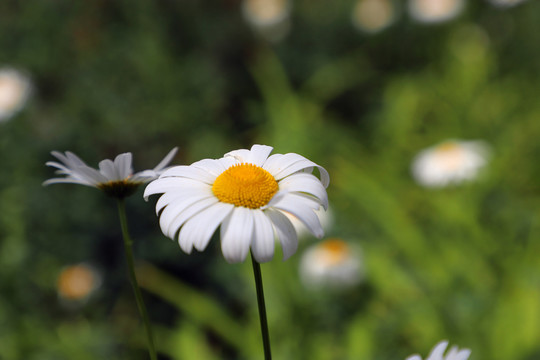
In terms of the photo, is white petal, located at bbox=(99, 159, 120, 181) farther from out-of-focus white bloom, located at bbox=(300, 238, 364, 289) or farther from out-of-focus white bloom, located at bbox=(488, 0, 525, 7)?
out-of-focus white bloom, located at bbox=(488, 0, 525, 7)

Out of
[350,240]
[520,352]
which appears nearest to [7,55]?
[350,240]

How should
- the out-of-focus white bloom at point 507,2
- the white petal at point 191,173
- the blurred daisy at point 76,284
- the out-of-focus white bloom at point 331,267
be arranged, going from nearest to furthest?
the white petal at point 191,173 < the out-of-focus white bloom at point 331,267 < the blurred daisy at point 76,284 < the out-of-focus white bloom at point 507,2

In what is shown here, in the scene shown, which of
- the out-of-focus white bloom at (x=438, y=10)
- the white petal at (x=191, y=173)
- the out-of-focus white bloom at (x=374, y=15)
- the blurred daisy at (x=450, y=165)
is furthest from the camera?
the out-of-focus white bloom at (x=374, y=15)

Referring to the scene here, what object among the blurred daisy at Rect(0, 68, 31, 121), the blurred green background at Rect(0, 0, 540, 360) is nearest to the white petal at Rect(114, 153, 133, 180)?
the blurred green background at Rect(0, 0, 540, 360)

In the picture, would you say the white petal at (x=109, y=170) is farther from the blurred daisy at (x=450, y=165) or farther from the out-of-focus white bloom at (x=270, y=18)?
the out-of-focus white bloom at (x=270, y=18)

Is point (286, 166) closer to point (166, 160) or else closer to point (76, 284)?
point (166, 160)

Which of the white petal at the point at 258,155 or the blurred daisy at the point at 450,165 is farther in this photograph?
the blurred daisy at the point at 450,165

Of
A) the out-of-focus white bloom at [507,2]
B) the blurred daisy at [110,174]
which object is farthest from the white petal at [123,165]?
the out-of-focus white bloom at [507,2]
